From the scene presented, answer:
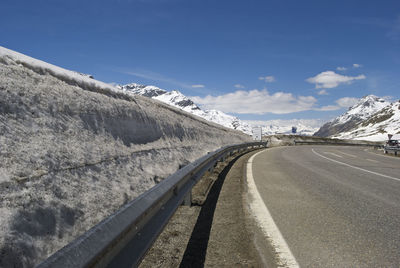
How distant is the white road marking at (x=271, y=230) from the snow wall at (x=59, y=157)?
2150mm

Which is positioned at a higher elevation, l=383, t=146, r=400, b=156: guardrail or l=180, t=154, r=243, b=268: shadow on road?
l=383, t=146, r=400, b=156: guardrail

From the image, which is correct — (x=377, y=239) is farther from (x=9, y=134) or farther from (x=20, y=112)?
(x=20, y=112)

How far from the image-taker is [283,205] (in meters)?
5.16

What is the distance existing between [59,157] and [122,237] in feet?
8.27

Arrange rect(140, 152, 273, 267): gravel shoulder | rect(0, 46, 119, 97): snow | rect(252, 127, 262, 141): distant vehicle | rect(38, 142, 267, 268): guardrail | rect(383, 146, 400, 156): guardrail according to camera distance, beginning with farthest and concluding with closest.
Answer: rect(252, 127, 262, 141): distant vehicle < rect(383, 146, 400, 156): guardrail < rect(0, 46, 119, 97): snow < rect(140, 152, 273, 267): gravel shoulder < rect(38, 142, 267, 268): guardrail

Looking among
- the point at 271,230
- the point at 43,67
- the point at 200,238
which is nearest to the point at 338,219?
the point at 271,230

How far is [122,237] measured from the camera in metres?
2.17

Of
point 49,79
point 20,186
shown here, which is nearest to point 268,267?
point 20,186

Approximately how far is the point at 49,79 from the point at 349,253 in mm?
5790

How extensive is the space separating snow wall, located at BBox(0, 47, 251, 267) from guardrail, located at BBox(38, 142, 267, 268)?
1.05m

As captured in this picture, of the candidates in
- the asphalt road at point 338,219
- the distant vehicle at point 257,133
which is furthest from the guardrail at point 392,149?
the distant vehicle at point 257,133

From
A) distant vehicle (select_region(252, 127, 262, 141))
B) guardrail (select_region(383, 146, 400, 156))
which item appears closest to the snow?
guardrail (select_region(383, 146, 400, 156))

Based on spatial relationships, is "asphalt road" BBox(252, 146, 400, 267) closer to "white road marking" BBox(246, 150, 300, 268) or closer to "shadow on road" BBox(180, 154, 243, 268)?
"white road marking" BBox(246, 150, 300, 268)

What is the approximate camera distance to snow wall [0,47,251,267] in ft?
9.58
